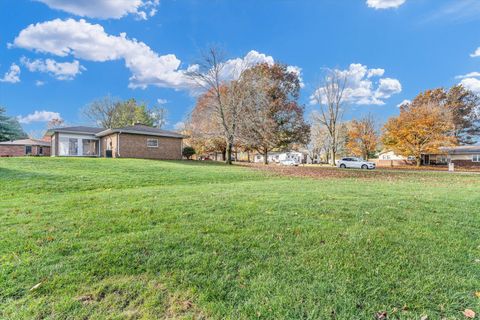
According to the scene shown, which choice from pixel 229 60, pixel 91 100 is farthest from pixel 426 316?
pixel 91 100

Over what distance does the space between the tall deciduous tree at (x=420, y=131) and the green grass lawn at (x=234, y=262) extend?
94.8ft

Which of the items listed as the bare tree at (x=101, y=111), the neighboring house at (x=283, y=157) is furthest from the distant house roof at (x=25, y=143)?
the neighboring house at (x=283, y=157)

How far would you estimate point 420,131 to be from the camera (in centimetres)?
2878

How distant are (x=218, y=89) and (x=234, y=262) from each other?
71.7 ft

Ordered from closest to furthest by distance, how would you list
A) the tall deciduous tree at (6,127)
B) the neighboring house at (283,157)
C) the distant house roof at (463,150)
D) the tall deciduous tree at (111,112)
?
the tall deciduous tree at (6,127) < the distant house roof at (463,150) < the tall deciduous tree at (111,112) < the neighboring house at (283,157)

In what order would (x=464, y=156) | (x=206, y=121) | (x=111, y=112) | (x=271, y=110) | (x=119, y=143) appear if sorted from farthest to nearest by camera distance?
(x=111, y=112) → (x=464, y=156) → (x=271, y=110) → (x=206, y=121) → (x=119, y=143)

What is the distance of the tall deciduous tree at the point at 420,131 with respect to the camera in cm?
2880

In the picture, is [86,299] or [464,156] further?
[464,156]

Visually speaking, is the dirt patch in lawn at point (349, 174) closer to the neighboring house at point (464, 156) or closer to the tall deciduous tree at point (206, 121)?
the tall deciduous tree at point (206, 121)

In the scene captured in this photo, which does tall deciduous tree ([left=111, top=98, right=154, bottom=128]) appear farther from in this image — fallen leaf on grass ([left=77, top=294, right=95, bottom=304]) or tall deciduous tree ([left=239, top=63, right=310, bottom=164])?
fallen leaf on grass ([left=77, top=294, right=95, bottom=304])

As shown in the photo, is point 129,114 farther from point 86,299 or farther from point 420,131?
point 86,299

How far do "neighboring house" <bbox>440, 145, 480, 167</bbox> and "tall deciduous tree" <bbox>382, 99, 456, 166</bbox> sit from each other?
6.83 metres

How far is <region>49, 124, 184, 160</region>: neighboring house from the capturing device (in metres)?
22.1

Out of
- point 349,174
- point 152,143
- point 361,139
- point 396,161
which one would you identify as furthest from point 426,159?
point 152,143
